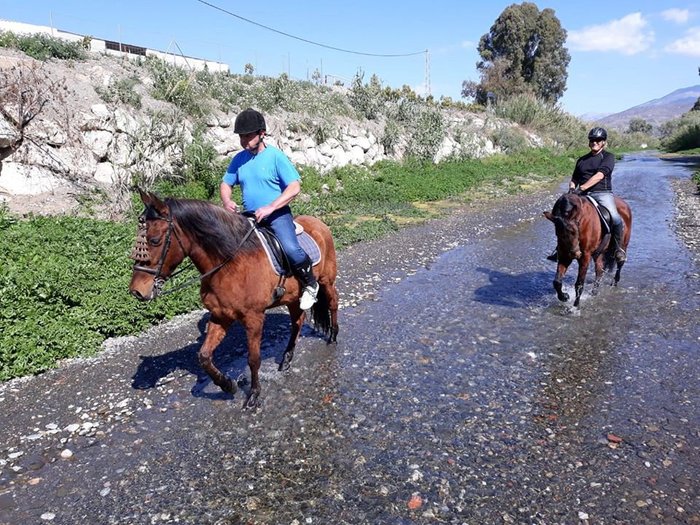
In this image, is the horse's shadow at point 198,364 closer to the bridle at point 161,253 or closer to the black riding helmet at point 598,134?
the bridle at point 161,253

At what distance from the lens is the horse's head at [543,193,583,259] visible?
8.55 metres

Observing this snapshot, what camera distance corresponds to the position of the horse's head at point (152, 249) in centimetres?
484

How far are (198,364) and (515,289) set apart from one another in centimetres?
676

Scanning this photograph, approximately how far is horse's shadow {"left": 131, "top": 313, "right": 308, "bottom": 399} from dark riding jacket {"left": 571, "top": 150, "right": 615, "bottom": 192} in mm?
6103

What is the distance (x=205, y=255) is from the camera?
5.35m

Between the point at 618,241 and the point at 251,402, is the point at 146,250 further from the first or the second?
the point at 618,241

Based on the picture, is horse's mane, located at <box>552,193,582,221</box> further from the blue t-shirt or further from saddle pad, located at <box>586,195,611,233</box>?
the blue t-shirt

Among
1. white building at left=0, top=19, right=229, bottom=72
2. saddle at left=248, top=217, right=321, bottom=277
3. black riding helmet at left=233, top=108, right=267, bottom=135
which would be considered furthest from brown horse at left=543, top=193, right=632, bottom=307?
white building at left=0, top=19, right=229, bottom=72

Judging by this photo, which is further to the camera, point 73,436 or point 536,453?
point 73,436

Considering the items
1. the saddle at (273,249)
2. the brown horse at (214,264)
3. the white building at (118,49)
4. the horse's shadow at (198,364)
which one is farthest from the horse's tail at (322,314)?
the white building at (118,49)

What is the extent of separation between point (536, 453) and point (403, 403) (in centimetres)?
163

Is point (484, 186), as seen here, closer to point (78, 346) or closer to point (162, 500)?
point (78, 346)

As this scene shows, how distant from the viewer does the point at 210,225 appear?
5.34 meters

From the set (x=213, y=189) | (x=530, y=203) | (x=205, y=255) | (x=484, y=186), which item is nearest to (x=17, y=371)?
(x=205, y=255)
